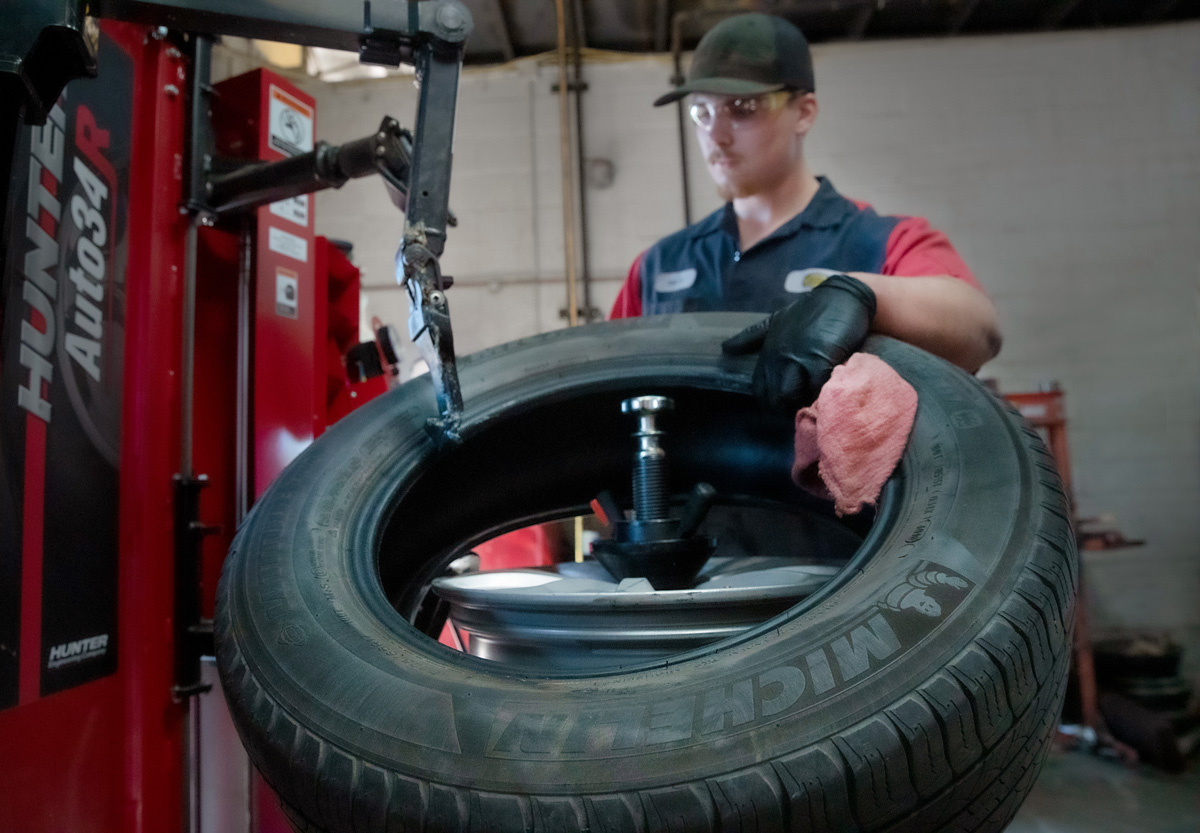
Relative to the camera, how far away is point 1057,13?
3.72 m

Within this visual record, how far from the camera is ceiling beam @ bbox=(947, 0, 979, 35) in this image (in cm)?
364

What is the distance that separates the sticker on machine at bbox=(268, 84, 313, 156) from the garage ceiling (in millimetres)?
2545

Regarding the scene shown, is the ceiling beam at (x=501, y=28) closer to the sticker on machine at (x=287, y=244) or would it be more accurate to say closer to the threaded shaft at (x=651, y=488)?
the sticker on machine at (x=287, y=244)

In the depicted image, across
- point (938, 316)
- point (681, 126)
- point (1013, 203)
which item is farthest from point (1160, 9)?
point (938, 316)

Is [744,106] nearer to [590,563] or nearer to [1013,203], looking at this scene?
[590,563]

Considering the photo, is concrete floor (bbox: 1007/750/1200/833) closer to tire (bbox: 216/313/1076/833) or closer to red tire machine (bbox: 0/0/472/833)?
tire (bbox: 216/313/1076/833)

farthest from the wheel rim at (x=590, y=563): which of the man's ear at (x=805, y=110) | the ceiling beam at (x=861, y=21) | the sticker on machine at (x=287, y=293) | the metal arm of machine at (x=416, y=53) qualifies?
the ceiling beam at (x=861, y=21)

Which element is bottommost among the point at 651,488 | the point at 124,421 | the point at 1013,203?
the point at 651,488

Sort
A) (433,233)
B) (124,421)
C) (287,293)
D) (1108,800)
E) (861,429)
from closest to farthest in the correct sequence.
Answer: (861,429) < (433,233) < (124,421) < (287,293) < (1108,800)

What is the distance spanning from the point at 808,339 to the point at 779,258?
2.75 feet

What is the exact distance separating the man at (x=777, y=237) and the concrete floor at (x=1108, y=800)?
72.1 inches

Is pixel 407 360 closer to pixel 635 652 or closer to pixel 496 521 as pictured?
pixel 496 521

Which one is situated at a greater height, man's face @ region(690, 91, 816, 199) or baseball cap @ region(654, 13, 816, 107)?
baseball cap @ region(654, 13, 816, 107)

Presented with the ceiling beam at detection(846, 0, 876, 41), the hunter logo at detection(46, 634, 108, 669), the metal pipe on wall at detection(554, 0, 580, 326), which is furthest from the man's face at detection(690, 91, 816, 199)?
Result: the ceiling beam at detection(846, 0, 876, 41)
